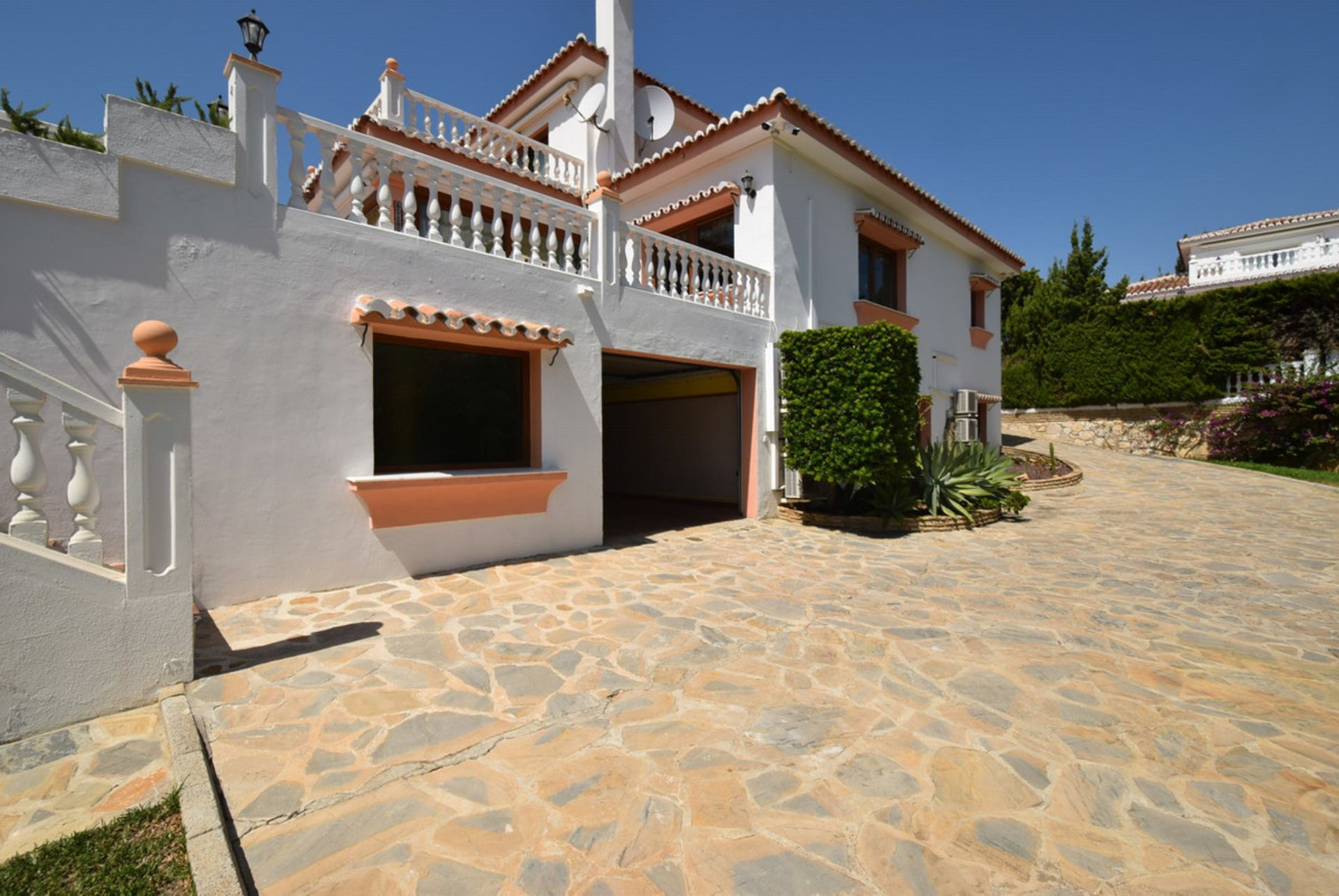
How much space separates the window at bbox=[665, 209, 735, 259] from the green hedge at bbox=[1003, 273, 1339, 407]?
48.1 feet

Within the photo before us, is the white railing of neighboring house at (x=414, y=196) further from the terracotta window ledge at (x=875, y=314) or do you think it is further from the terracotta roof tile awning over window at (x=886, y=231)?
the terracotta roof tile awning over window at (x=886, y=231)

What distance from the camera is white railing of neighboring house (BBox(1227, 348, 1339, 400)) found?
1405 centimetres

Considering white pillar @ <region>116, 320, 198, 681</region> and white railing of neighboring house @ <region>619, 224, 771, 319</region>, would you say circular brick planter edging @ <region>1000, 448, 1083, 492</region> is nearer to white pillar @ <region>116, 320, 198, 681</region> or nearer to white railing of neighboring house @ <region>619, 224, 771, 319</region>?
white railing of neighboring house @ <region>619, 224, 771, 319</region>

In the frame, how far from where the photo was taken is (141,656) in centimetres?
288

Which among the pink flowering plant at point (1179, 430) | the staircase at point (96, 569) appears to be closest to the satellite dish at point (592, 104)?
the staircase at point (96, 569)

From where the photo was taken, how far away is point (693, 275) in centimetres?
769

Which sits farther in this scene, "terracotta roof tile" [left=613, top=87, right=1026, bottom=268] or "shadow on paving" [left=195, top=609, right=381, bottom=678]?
"terracotta roof tile" [left=613, top=87, right=1026, bottom=268]

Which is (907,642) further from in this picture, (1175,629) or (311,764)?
(311,764)

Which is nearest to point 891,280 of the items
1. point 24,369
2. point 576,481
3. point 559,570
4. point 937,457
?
point 937,457

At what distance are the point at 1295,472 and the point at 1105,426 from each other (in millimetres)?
4940

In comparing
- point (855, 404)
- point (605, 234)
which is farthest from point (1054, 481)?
point (605, 234)

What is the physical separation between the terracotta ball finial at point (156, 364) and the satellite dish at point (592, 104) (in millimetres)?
9255

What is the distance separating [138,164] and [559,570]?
4.48 metres

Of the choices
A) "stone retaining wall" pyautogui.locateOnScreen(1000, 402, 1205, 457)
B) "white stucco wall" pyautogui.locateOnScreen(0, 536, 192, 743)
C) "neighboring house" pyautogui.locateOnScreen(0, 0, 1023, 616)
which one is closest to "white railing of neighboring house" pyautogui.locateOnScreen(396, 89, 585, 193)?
"neighboring house" pyautogui.locateOnScreen(0, 0, 1023, 616)
